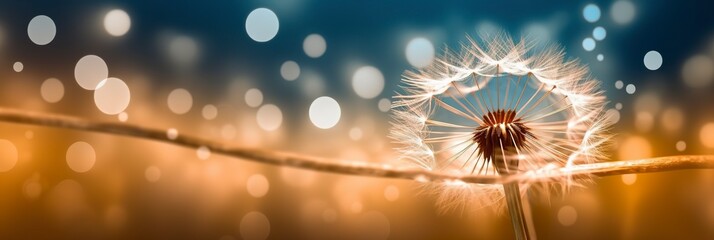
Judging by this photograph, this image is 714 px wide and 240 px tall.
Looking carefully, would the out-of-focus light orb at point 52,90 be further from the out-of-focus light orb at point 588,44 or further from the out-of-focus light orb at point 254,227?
the out-of-focus light orb at point 588,44

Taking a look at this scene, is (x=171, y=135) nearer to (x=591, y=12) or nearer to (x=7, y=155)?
(x=7, y=155)

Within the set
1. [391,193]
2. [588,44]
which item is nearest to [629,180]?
[588,44]

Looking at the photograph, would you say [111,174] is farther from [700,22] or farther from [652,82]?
[700,22]

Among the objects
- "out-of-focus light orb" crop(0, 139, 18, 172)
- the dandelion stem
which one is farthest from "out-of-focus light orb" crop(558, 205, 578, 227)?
"out-of-focus light orb" crop(0, 139, 18, 172)

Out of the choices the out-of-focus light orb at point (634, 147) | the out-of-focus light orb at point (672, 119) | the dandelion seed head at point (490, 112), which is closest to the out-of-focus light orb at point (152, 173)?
the dandelion seed head at point (490, 112)

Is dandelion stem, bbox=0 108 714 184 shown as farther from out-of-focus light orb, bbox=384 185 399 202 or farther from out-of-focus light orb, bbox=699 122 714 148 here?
out-of-focus light orb, bbox=699 122 714 148

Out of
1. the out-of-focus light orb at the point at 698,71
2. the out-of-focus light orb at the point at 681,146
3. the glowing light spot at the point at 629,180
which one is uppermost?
the out-of-focus light orb at the point at 698,71
